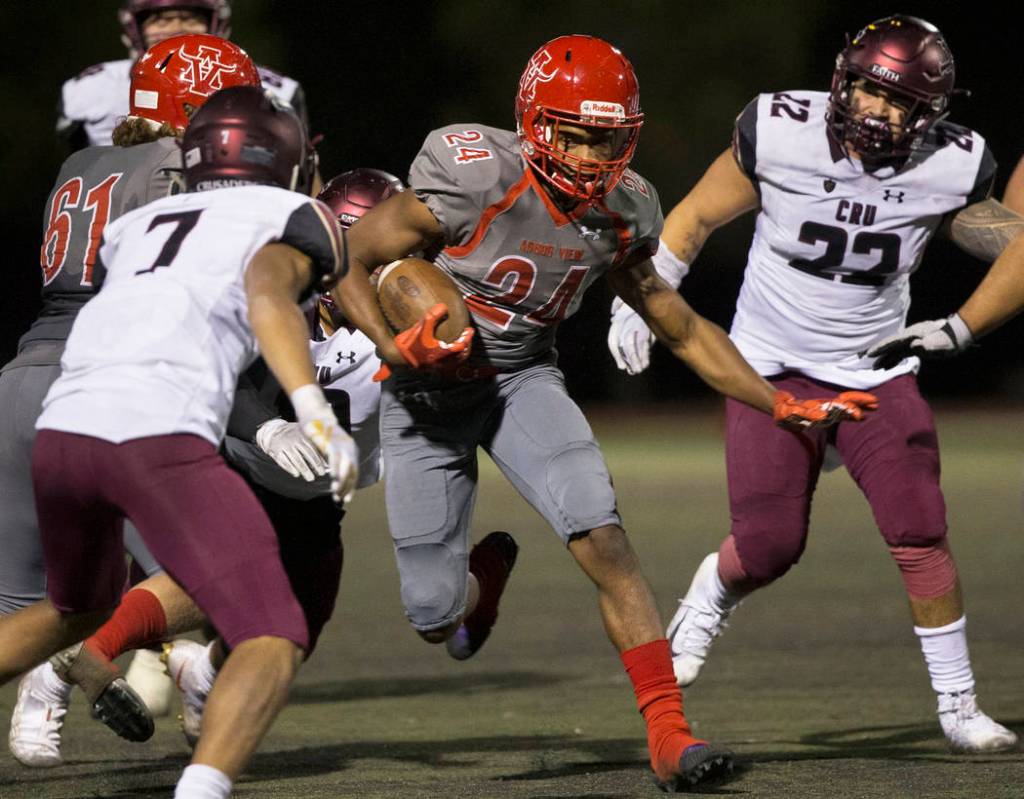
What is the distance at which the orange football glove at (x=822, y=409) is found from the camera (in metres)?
4.60

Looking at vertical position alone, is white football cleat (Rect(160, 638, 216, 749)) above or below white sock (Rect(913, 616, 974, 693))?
below

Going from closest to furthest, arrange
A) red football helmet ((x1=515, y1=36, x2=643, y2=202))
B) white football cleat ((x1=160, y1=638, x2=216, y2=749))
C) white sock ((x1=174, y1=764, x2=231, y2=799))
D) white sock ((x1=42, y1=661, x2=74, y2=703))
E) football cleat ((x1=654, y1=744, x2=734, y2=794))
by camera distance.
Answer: white sock ((x1=174, y1=764, x2=231, y2=799)) → football cleat ((x1=654, y1=744, x2=734, y2=794)) → red football helmet ((x1=515, y1=36, x2=643, y2=202)) → white sock ((x1=42, y1=661, x2=74, y2=703)) → white football cleat ((x1=160, y1=638, x2=216, y2=749))

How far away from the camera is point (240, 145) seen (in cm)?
369

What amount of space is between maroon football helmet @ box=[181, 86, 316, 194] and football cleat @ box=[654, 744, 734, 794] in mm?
1573

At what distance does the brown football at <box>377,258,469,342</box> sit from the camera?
→ 4.39 m

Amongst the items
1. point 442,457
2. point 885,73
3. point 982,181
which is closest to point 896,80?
point 885,73

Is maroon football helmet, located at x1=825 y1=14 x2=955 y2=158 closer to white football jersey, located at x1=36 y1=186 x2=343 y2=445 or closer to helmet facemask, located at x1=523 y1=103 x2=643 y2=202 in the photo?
helmet facemask, located at x1=523 y1=103 x2=643 y2=202

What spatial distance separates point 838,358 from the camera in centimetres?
546

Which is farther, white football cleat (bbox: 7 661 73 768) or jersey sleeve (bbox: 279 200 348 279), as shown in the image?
white football cleat (bbox: 7 661 73 768)

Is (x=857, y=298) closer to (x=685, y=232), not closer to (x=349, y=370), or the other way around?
(x=685, y=232)

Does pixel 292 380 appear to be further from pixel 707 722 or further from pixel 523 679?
pixel 523 679

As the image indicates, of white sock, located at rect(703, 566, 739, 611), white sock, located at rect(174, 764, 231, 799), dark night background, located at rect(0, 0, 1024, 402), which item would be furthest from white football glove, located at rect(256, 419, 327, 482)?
dark night background, located at rect(0, 0, 1024, 402)

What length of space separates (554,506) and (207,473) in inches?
53.8

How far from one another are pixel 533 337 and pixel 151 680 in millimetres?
2035
